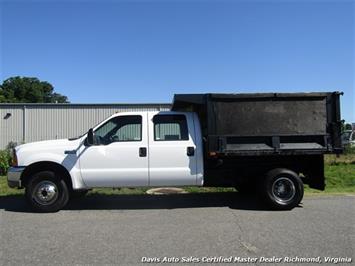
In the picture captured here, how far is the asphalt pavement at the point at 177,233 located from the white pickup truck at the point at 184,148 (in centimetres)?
54

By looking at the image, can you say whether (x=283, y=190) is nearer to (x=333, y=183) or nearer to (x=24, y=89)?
(x=333, y=183)

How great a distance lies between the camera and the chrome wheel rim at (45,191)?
968cm

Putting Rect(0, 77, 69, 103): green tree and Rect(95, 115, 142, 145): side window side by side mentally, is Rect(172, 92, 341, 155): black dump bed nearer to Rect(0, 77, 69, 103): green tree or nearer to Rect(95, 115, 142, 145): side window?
Rect(95, 115, 142, 145): side window

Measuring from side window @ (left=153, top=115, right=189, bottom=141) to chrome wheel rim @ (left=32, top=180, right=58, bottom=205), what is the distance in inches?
89.4

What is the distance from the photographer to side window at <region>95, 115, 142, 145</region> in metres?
9.80

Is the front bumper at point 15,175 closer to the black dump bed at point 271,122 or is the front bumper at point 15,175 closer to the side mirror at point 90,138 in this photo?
the side mirror at point 90,138

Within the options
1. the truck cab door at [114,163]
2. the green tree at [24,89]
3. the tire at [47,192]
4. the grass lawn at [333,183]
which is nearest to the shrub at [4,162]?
the grass lawn at [333,183]

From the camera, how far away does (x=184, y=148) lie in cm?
978

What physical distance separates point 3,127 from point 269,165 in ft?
76.7

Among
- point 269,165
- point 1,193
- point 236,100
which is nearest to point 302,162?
point 269,165

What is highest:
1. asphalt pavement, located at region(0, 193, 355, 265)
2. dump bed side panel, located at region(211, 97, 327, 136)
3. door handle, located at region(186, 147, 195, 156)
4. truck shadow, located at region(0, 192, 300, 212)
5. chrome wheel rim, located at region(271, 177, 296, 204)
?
dump bed side panel, located at region(211, 97, 327, 136)

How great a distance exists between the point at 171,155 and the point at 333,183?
688 cm

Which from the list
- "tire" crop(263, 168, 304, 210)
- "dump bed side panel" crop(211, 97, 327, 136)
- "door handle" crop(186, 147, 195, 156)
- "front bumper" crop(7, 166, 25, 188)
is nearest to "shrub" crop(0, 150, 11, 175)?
"front bumper" crop(7, 166, 25, 188)

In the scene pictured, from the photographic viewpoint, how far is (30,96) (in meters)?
99.6
